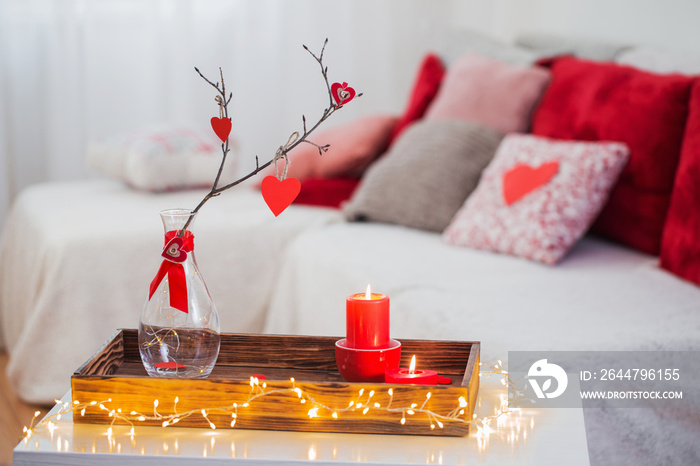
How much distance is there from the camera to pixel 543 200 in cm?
178

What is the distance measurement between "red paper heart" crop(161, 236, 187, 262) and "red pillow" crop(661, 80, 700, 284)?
111 centimetres

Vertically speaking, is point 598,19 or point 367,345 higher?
point 598,19

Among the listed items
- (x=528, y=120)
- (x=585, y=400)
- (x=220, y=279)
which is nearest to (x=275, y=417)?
(x=585, y=400)

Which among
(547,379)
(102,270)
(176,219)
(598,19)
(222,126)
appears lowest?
(102,270)

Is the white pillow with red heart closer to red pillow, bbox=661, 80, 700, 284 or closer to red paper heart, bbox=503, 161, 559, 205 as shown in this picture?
red paper heart, bbox=503, 161, 559, 205

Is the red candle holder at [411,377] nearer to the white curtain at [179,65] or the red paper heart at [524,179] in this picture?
the red paper heart at [524,179]

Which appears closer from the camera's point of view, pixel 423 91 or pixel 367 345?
pixel 367 345

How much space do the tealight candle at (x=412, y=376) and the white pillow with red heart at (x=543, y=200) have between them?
885mm

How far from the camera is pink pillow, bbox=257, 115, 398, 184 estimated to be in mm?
2492

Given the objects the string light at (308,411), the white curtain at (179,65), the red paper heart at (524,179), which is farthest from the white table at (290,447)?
the white curtain at (179,65)

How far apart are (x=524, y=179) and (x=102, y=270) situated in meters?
Result: 1.06

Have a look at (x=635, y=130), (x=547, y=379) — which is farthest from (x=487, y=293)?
(x=635, y=130)

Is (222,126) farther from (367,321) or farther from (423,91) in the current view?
(423,91)

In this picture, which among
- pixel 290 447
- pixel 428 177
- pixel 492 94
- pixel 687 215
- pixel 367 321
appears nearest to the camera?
pixel 290 447
